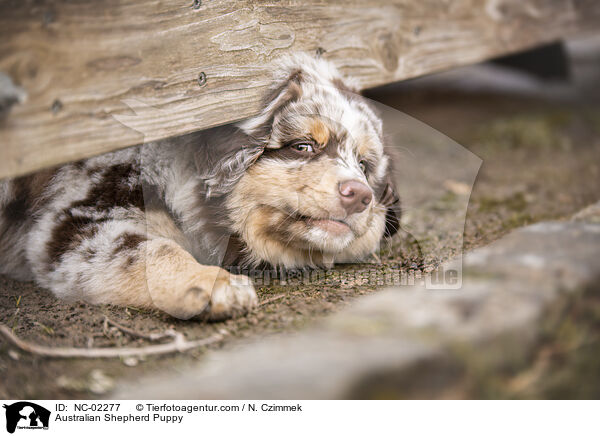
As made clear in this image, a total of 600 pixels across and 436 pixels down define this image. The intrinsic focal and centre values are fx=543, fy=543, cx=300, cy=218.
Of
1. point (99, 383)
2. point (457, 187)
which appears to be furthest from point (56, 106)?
point (457, 187)

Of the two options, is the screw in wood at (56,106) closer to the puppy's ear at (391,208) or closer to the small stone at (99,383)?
the small stone at (99,383)

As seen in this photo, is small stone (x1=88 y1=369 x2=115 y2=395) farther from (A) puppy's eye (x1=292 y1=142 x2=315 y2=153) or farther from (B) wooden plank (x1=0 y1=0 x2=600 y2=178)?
(A) puppy's eye (x1=292 y1=142 x2=315 y2=153)

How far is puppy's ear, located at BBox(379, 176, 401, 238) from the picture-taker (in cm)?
357

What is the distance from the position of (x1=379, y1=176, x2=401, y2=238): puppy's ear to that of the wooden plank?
861 millimetres

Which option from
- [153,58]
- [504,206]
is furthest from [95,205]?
[504,206]

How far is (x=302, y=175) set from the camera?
302cm

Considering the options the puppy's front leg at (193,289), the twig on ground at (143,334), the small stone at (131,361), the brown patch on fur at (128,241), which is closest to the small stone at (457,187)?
the puppy's front leg at (193,289)

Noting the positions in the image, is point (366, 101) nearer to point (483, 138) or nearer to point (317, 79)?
point (317, 79)

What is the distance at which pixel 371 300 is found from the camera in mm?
2008

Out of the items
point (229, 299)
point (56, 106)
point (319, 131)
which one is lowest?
point (229, 299)

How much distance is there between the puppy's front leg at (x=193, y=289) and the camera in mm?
2658

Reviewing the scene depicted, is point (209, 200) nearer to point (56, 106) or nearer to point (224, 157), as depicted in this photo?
point (224, 157)
